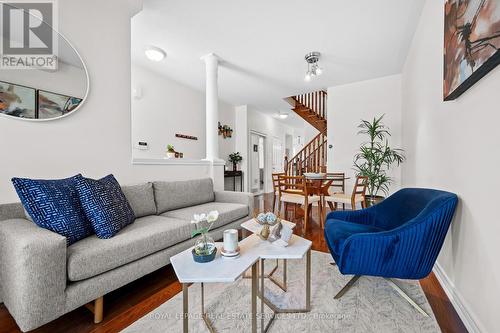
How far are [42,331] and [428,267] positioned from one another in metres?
2.35

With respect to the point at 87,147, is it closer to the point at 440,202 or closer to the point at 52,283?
the point at 52,283

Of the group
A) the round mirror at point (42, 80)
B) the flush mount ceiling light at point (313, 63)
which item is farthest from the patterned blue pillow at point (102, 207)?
the flush mount ceiling light at point (313, 63)

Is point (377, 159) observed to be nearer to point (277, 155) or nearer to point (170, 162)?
point (170, 162)

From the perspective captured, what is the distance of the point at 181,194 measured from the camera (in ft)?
8.55

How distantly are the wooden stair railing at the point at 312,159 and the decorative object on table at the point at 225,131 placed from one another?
6.44ft

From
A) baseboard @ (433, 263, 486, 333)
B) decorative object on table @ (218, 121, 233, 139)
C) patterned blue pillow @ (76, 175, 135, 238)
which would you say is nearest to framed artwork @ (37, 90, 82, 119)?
patterned blue pillow @ (76, 175, 135, 238)

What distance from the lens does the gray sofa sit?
42.6 inches

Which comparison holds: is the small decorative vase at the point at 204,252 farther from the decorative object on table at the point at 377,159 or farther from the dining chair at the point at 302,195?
the decorative object on table at the point at 377,159

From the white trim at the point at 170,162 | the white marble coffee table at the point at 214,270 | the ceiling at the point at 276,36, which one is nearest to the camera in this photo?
the white marble coffee table at the point at 214,270

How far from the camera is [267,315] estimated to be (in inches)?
54.2

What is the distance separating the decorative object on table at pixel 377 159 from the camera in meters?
3.52

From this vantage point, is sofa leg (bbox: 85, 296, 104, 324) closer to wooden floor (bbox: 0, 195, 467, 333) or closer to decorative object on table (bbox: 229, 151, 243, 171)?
wooden floor (bbox: 0, 195, 467, 333)

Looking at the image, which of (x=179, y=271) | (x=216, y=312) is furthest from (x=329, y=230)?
(x=179, y=271)

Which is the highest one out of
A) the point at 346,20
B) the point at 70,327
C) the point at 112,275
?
the point at 346,20
